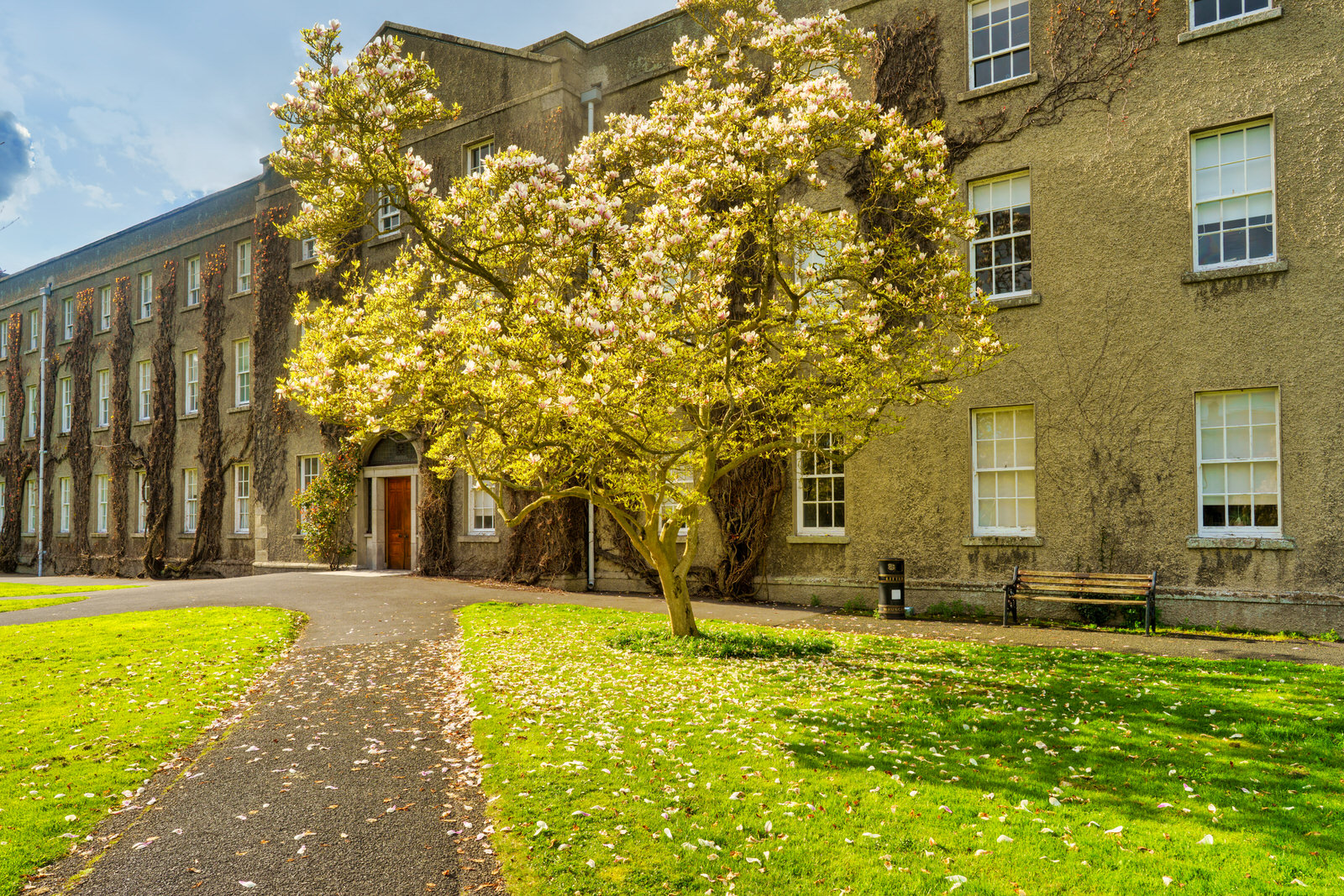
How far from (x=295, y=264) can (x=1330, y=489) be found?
2566 cm

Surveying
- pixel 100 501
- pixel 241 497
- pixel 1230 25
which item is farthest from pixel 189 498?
pixel 1230 25

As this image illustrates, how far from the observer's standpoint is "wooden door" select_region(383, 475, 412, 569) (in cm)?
2364

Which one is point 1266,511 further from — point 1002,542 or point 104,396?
point 104,396

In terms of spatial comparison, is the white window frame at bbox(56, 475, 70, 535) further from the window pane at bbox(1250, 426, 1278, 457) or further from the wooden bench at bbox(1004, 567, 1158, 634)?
the window pane at bbox(1250, 426, 1278, 457)

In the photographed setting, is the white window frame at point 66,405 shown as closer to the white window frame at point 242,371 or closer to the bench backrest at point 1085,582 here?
the white window frame at point 242,371

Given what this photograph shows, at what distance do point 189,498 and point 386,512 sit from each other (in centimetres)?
971

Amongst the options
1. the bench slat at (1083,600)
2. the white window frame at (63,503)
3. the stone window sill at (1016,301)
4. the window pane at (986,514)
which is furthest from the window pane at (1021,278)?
the white window frame at (63,503)

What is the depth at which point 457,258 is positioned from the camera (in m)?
9.63

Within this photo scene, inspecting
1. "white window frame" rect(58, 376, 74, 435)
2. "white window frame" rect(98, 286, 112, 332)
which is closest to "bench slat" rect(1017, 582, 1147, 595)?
"white window frame" rect(98, 286, 112, 332)

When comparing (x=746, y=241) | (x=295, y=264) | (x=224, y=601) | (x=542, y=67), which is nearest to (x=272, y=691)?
(x=224, y=601)

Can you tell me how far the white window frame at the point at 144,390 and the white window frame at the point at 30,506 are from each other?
9.03 metres

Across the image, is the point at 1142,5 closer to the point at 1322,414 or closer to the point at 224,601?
the point at 1322,414

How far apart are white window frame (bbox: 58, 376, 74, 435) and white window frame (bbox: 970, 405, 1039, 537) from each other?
35008 mm

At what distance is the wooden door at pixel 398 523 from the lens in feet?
77.6
